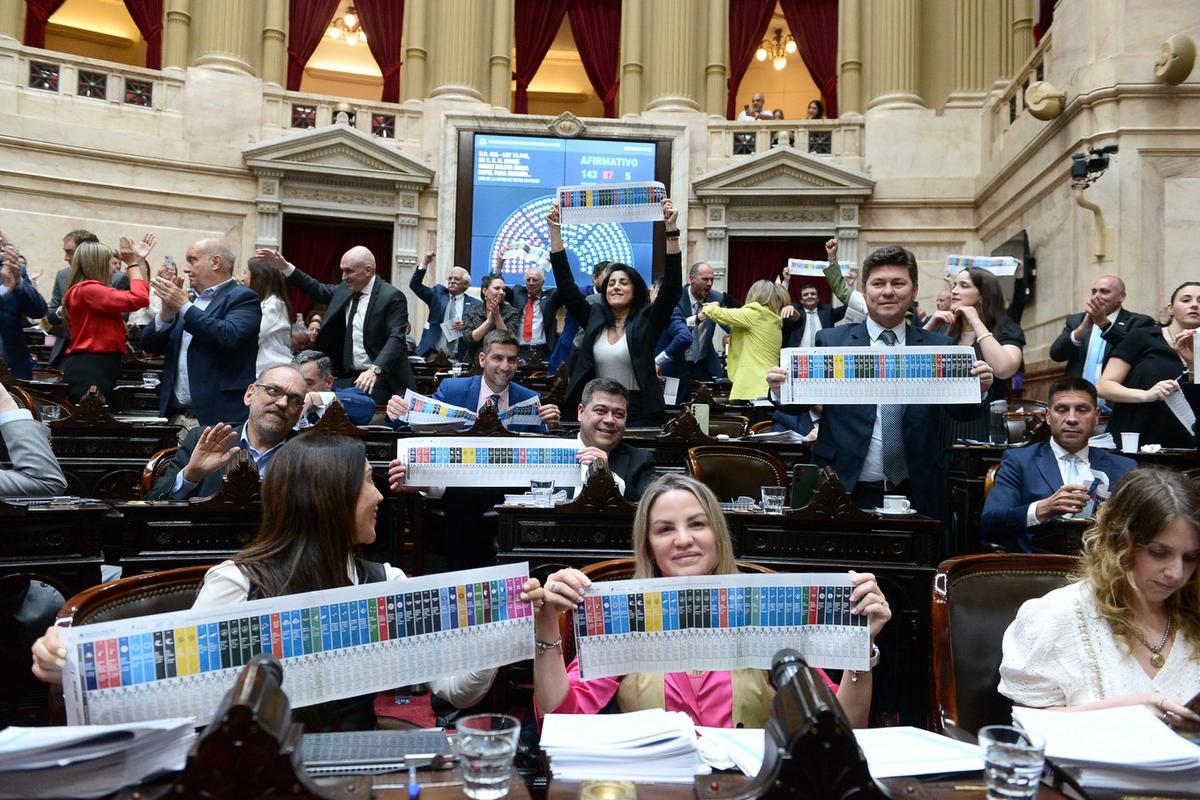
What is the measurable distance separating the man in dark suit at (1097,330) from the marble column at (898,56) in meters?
8.98

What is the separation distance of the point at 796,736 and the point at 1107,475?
10.0 ft

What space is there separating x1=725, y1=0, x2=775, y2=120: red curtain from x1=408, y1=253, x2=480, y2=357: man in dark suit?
820cm

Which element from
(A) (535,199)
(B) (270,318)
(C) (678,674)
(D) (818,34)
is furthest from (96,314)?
(D) (818,34)

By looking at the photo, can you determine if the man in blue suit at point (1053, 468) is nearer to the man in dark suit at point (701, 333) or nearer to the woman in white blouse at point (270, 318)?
the woman in white blouse at point (270, 318)

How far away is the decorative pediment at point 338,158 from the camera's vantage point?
1348cm

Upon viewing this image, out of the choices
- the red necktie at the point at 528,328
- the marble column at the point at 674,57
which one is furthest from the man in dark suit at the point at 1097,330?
the marble column at the point at 674,57

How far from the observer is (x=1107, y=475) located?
3770 millimetres

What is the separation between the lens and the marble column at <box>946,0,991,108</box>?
13805 millimetres

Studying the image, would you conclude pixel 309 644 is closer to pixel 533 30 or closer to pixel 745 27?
pixel 745 27

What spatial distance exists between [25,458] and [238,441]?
746 mm

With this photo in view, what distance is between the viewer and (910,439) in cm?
360

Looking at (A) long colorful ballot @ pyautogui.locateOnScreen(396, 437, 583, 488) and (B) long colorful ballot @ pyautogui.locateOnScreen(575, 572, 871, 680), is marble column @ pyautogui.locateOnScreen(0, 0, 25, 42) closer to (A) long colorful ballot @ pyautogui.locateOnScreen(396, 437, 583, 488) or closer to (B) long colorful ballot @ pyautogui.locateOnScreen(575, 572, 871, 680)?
(A) long colorful ballot @ pyautogui.locateOnScreen(396, 437, 583, 488)

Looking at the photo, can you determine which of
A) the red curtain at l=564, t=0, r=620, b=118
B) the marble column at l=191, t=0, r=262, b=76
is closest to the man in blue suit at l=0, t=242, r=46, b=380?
the marble column at l=191, t=0, r=262, b=76

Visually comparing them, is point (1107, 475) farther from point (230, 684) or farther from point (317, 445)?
point (230, 684)
